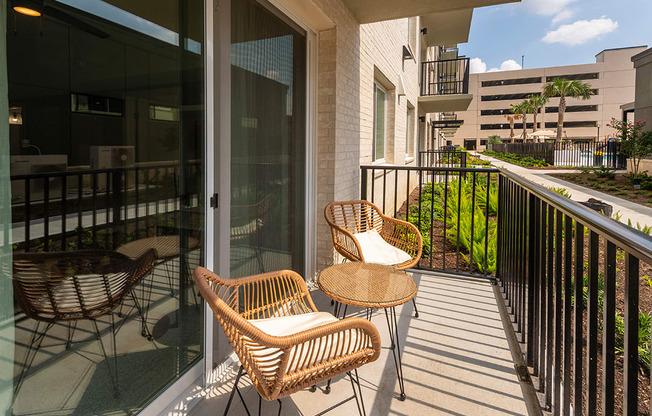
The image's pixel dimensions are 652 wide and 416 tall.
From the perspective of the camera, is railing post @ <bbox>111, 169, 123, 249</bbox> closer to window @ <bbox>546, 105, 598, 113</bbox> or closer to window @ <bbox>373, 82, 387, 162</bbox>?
window @ <bbox>373, 82, 387, 162</bbox>

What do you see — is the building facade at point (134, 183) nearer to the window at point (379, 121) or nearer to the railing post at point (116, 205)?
the railing post at point (116, 205)

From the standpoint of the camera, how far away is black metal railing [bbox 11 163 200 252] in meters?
1.24

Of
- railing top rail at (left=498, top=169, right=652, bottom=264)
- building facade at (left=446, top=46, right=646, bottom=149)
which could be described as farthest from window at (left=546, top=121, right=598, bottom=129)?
railing top rail at (left=498, top=169, right=652, bottom=264)

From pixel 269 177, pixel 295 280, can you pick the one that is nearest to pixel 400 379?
pixel 295 280

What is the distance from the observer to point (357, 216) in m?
3.84

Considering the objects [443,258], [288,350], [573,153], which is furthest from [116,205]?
[573,153]

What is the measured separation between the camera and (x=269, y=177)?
290 cm

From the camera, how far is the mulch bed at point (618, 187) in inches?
394

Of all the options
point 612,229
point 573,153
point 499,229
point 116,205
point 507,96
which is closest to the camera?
point 612,229

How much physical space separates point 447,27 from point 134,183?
454 inches

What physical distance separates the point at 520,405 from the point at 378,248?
1594 mm

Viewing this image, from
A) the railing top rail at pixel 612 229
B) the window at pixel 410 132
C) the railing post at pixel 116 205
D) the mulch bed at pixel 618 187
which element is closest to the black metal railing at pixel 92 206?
the railing post at pixel 116 205

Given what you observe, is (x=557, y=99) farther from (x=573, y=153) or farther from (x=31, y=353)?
(x=31, y=353)

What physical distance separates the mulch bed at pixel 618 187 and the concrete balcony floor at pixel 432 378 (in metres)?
8.83
